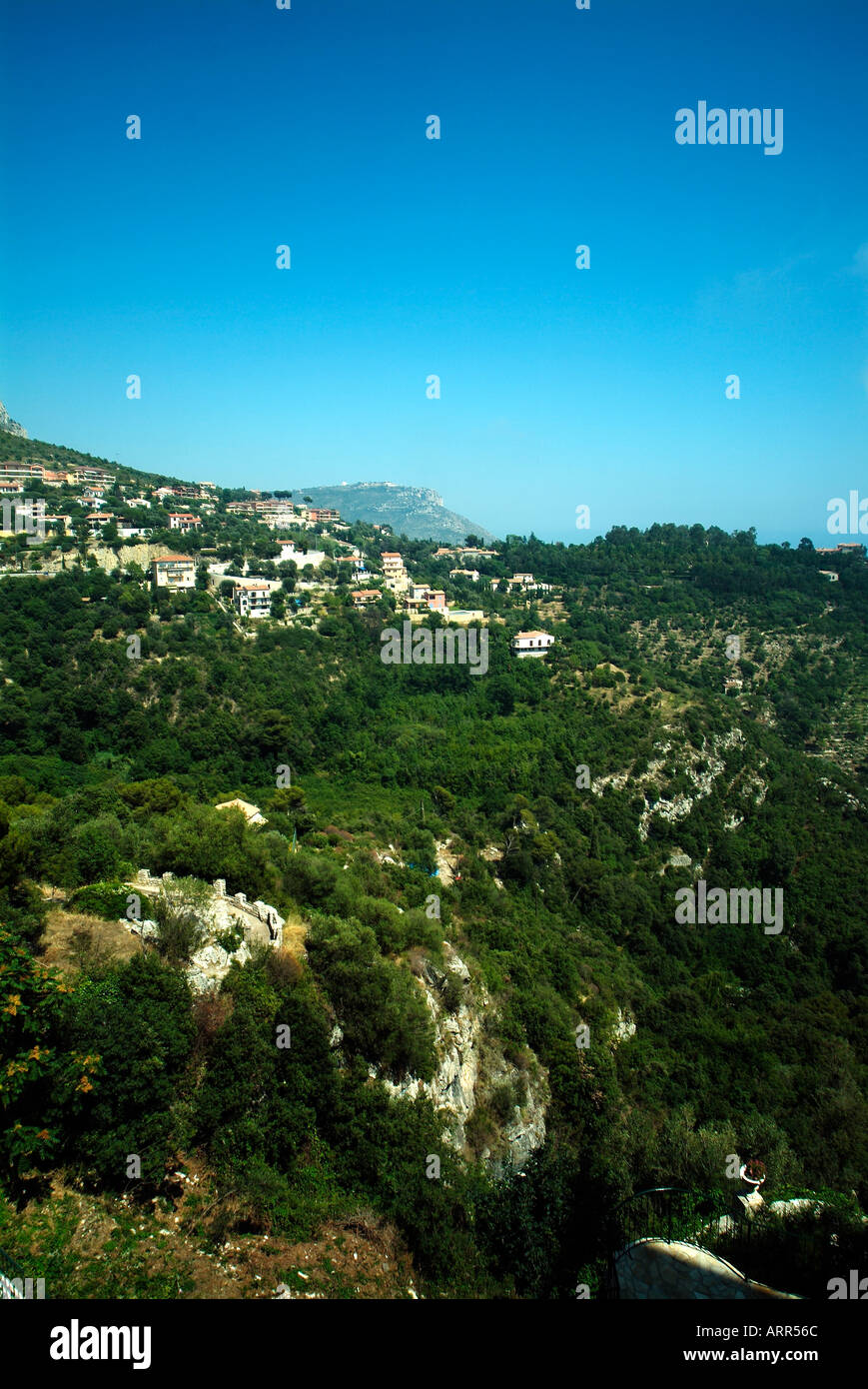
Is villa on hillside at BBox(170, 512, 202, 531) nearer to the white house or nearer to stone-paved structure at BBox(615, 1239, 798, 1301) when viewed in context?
the white house

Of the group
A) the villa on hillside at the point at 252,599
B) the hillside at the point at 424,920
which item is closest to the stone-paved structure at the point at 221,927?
the hillside at the point at 424,920

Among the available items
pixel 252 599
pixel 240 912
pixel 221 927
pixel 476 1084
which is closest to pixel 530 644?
pixel 252 599

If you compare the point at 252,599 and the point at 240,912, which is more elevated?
the point at 252,599

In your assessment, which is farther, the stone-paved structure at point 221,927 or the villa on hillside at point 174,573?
the villa on hillside at point 174,573

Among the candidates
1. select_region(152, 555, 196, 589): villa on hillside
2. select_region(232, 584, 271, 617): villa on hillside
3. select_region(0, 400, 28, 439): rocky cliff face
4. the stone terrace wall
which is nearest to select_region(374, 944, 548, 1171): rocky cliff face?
the stone terrace wall

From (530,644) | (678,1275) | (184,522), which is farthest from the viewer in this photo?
(184,522)

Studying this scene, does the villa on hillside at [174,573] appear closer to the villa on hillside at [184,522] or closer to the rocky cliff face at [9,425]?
the villa on hillside at [184,522]

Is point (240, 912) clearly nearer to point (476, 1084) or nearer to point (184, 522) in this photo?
point (476, 1084)
